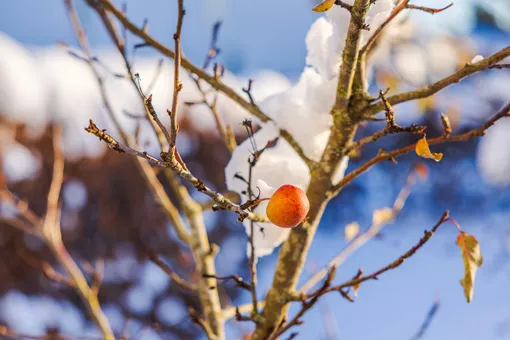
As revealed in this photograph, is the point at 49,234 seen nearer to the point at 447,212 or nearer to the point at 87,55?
the point at 87,55

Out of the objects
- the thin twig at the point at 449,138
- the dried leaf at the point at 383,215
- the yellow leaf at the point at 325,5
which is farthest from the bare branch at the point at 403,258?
the dried leaf at the point at 383,215

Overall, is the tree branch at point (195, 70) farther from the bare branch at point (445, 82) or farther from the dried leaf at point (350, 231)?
the dried leaf at point (350, 231)

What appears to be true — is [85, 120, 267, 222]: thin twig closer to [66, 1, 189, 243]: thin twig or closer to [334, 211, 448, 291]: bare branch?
[334, 211, 448, 291]: bare branch

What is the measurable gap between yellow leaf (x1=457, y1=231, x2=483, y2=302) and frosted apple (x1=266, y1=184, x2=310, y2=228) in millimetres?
296

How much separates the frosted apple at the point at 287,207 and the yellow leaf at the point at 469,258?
11.6 inches

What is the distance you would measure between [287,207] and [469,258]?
33 centimetres

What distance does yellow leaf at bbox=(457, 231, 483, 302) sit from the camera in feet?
1.98

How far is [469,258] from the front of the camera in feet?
2.04

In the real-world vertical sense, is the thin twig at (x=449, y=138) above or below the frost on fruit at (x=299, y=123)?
below

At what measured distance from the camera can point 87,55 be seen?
40.8 inches

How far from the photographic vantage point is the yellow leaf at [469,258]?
1.98ft

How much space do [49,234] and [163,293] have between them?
3698 mm

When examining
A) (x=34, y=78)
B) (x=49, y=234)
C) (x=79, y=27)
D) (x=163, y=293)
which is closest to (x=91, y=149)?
(x=34, y=78)

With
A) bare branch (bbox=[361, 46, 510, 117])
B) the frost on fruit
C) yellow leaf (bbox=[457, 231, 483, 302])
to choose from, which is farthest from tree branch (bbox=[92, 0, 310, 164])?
yellow leaf (bbox=[457, 231, 483, 302])
